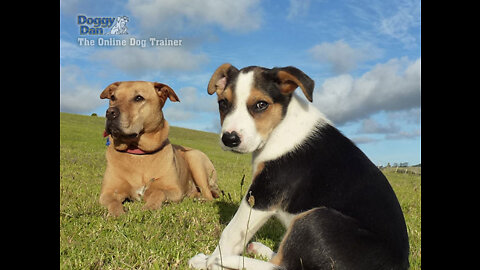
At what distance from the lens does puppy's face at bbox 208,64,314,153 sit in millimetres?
3955

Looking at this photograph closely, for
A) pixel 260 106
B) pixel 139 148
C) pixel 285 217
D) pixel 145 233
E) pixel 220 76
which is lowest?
pixel 145 233

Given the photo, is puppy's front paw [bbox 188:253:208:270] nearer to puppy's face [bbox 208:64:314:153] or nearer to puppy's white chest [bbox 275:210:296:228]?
puppy's white chest [bbox 275:210:296:228]

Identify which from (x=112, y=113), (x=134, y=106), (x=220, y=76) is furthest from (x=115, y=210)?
(x=220, y=76)

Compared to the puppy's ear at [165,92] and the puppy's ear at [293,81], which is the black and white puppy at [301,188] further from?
the puppy's ear at [165,92]

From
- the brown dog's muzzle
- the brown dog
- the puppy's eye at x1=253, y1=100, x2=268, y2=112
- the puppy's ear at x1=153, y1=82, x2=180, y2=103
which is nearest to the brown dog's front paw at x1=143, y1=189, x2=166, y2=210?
the brown dog

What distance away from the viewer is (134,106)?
23.3 ft

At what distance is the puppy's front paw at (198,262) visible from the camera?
3.87 metres

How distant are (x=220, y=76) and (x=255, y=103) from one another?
3.48 feet

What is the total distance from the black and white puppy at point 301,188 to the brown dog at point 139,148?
9.63ft

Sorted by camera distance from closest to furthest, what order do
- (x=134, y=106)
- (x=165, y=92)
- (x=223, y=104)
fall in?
1. (x=223, y=104)
2. (x=134, y=106)
3. (x=165, y=92)

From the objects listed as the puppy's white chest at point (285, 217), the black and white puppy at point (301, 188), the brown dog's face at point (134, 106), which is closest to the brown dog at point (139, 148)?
the brown dog's face at point (134, 106)

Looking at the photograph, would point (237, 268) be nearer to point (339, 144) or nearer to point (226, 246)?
point (226, 246)

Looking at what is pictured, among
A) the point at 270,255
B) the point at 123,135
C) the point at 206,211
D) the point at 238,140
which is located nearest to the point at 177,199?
the point at 206,211

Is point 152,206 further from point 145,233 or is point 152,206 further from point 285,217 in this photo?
point 285,217
